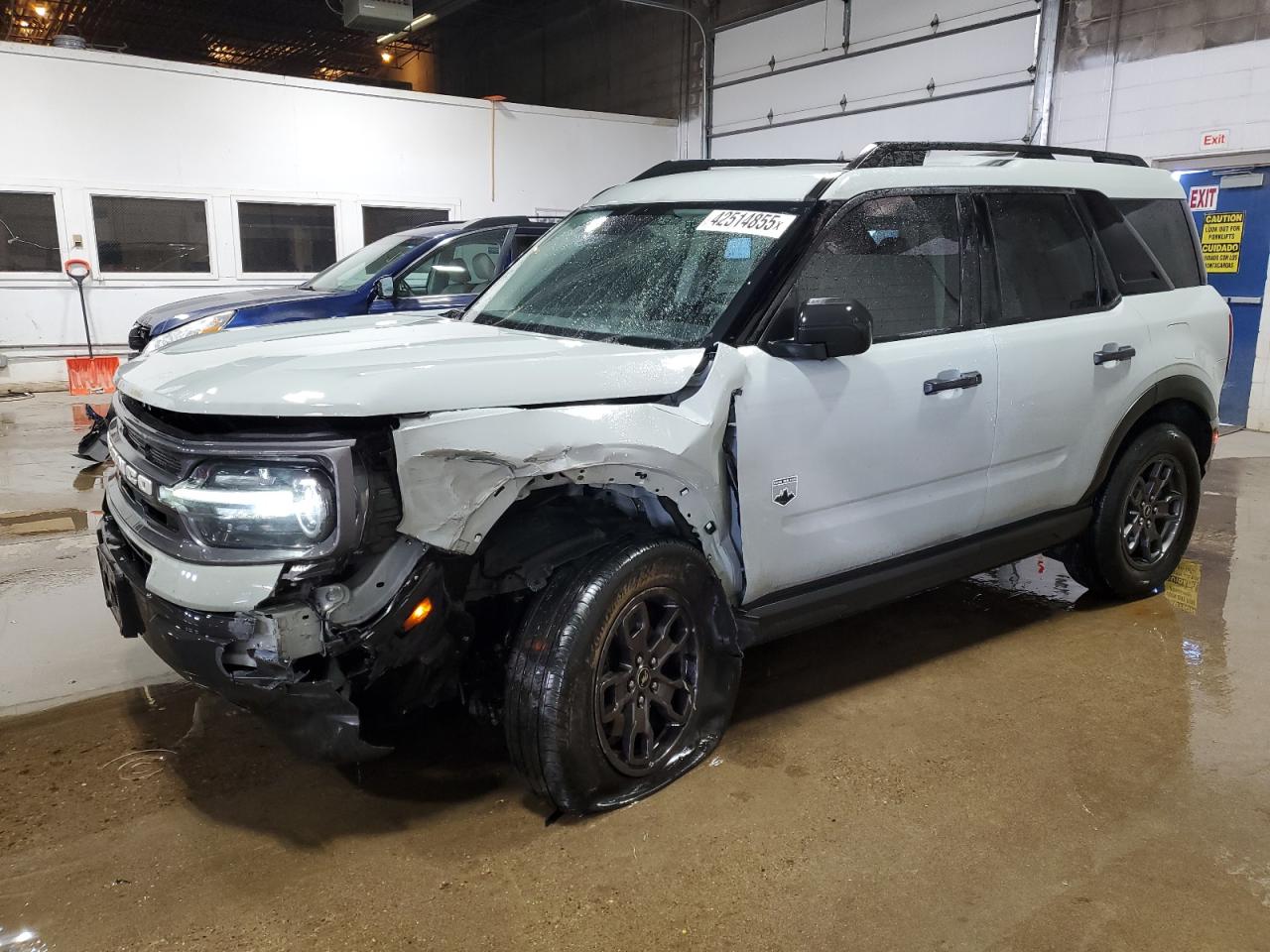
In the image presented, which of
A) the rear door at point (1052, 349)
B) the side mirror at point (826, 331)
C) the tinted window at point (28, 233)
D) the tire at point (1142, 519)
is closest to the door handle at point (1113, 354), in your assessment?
the rear door at point (1052, 349)

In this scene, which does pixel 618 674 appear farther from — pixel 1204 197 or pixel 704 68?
pixel 704 68

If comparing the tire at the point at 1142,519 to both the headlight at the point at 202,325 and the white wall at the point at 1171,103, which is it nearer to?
the white wall at the point at 1171,103

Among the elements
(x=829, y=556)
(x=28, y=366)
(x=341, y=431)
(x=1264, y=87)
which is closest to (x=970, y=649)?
(x=829, y=556)

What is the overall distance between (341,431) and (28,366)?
408 inches

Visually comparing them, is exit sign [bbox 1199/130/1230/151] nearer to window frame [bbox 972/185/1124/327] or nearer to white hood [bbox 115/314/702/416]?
window frame [bbox 972/185/1124/327]

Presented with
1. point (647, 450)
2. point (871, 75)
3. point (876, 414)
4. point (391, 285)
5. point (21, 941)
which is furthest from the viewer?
point (871, 75)

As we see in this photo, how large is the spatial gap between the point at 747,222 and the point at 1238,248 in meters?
7.45

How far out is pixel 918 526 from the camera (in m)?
3.23

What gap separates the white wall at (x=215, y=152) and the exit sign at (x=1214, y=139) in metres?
8.05

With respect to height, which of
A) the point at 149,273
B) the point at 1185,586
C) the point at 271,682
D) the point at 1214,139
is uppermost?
the point at 1214,139

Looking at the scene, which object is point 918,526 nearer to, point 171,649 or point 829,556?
point 829,556

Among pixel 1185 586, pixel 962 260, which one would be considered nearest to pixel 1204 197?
pixel 1185 586

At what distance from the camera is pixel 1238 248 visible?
331 inches

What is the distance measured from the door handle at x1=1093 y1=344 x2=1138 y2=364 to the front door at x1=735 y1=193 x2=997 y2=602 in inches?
26.2
